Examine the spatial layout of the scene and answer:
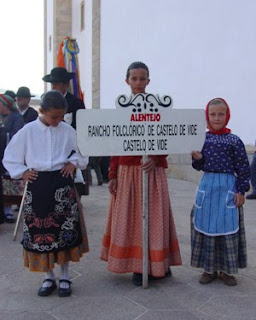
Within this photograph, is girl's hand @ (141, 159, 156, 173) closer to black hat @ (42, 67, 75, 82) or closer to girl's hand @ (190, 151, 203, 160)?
girl's hand @ (190, 151, 203, 160)

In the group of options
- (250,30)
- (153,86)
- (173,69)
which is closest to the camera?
(250,30)

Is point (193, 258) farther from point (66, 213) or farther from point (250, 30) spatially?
point (250, 30)

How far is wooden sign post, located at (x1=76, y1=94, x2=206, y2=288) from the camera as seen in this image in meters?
3.02

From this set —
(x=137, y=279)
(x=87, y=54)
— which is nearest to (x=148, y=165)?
(x=137, y=279)

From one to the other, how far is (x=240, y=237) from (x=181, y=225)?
2.21 meters

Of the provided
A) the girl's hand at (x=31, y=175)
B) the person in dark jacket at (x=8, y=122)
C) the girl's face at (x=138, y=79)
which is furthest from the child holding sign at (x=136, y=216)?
the person in dark jacket at (x=8, y=122)

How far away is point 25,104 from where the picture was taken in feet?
20.5

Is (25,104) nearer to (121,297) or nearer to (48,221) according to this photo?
(48,221)

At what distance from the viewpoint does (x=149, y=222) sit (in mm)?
3312

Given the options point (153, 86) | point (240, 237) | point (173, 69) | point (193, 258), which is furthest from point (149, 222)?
point (153, 86)

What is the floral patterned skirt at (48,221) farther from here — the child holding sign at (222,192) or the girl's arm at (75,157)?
the child holding sign at (222,192)

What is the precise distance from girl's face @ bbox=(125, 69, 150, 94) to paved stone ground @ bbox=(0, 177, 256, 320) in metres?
1.45

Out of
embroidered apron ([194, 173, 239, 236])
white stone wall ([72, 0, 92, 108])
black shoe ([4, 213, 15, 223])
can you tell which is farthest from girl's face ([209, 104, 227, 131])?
white stone wall ([72, 0, 92, 108])

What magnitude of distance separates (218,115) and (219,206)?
0.66 metres
